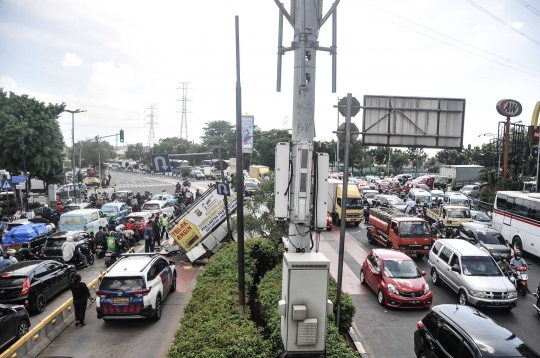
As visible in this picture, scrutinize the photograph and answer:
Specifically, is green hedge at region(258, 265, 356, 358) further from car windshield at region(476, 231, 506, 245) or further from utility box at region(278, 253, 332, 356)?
car windshield at region(476, 231, 506, 245)

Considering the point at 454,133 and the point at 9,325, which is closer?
the point at 9,325

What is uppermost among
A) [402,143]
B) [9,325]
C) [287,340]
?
[402,143]

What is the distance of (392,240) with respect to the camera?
17141 millimetres

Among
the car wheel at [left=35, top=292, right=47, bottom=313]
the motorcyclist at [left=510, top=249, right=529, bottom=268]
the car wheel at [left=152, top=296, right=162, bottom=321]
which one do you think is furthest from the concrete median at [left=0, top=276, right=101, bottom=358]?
the motorcyclist at [left=510, top=249, right=529, bottom=268]

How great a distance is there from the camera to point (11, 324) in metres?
8.56

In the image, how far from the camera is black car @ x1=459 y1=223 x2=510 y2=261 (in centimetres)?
1620

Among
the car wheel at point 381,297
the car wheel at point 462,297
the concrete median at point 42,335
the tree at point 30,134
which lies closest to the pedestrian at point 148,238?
the concrete median at point 42,335

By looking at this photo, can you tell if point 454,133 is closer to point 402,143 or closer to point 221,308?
point 402,143

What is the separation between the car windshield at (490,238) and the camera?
1697 centimetres

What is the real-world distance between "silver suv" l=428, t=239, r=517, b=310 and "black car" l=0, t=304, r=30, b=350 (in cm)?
1221

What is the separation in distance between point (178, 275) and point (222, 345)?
363 inches

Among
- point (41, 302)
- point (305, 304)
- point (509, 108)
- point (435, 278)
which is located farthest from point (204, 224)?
point (509, 108)

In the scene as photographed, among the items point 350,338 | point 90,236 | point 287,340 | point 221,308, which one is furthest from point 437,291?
point 90,236

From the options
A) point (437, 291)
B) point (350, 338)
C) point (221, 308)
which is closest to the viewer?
point (221, 308)
